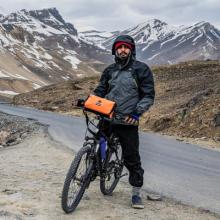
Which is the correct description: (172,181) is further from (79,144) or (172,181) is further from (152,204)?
(79,144)

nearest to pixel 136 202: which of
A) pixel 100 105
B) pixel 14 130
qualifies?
pixel 100 105

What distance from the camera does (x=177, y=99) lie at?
33.9 m

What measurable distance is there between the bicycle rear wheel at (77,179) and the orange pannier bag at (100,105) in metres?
0.56

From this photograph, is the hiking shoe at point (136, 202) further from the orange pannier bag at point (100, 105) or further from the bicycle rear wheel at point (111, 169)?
the orange pannier bag at point (100, 105)

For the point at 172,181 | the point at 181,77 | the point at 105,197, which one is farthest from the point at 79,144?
the point at 181,77

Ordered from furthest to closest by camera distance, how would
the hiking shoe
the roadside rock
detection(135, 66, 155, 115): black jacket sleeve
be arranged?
1. the roadside rock
2. the hiking shoe
3. detection(135, 66, 155, 115): black jacket sleeve

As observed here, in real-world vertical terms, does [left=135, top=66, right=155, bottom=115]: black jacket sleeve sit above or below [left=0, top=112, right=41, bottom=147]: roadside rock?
above

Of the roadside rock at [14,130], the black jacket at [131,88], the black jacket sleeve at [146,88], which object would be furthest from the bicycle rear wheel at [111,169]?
the roadside rock at [14,130]

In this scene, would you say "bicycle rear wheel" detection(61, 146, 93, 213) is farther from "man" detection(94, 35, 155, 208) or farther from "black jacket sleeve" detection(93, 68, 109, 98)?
"black jacket sleeve" detection(93, 68, 109, 98)

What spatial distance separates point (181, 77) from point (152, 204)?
114 ft

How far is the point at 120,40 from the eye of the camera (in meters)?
7.99

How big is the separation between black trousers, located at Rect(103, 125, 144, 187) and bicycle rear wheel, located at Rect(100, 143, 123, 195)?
24 cm

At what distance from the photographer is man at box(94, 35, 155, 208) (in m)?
7.91

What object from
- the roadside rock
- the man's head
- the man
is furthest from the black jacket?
the roadside rock
